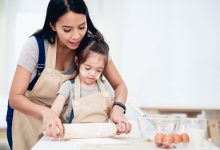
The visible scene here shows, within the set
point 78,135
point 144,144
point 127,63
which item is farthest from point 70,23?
point 127,63

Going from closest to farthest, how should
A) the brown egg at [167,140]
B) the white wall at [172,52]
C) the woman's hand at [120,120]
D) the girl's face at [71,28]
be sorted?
1. the brown egg at [167,140]
2. the woman's hand at [120,120]
3. the girl's face at [71,28]
4. the white wall at [172,52]

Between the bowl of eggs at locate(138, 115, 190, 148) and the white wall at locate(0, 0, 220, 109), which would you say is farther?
the white wall at locate(0, 0, 220, 109)

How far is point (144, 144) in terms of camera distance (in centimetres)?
110

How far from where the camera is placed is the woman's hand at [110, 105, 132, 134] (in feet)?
4.10

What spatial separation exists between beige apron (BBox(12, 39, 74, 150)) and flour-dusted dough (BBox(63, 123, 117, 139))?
11.5 inches

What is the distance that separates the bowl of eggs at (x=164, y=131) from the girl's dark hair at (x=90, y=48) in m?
0.41

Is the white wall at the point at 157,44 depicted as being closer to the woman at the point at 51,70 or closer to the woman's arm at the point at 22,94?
→ the woman at the point at 51,70

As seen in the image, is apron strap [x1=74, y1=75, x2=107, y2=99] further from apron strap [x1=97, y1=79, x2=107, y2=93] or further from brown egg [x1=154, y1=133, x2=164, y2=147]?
brown egg [x1=154, y1=133, x2=164, y2=147]

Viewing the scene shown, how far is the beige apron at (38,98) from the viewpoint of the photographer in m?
1.40

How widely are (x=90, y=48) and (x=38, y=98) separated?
292 millimetres

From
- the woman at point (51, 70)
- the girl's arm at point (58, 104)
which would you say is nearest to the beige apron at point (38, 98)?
the woman at point (51, 70)

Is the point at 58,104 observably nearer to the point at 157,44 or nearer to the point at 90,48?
the point at 90,48

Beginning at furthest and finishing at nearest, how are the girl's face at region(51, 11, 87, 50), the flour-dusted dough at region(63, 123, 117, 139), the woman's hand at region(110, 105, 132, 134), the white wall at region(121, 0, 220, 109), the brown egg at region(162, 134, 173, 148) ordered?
the white wall at region(121, 0, 220, 109) → the girl's face at region(51, 11, 87, 50) → the woman's hand at region(110, 105, 132, 134) → the flour-dusted dough at region(63, 123, 117, 139) → the brown egg at region(162, 134, 173, 148)

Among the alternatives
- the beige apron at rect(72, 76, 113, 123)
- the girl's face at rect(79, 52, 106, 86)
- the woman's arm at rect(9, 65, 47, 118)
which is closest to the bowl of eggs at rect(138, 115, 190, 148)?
the beige apron at rect(72, 76, 113, 123)
